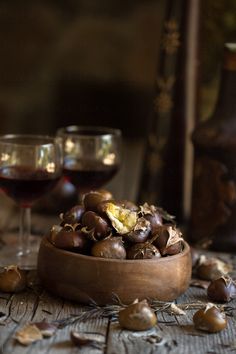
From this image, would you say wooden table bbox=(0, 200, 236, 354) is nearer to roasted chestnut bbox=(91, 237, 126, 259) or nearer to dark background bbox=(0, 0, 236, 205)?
roasted chestnut bbox=(91, 237, 126, 259)

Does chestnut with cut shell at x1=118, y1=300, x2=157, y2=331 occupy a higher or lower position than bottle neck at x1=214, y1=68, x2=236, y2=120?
lower

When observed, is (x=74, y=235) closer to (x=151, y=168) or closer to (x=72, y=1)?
(x=151, y=168)

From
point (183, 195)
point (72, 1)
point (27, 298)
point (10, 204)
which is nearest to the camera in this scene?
point (27, 298)

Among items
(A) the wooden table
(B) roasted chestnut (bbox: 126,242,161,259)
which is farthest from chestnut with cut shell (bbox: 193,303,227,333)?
(B) roasted chestnut (bbox: 126,242,161,259)

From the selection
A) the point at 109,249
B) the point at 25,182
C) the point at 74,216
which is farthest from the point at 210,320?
the point at 25,182

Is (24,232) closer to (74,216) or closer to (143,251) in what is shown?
(74,216)

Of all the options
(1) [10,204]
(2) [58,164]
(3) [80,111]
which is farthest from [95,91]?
(2) [58,164]
